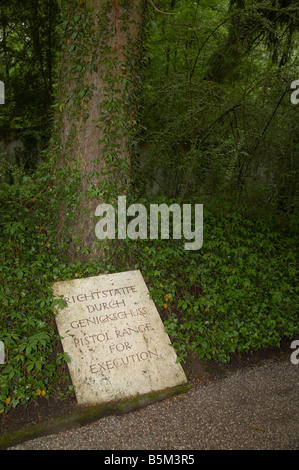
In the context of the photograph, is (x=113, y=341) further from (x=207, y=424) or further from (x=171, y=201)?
(x=171, y=201)

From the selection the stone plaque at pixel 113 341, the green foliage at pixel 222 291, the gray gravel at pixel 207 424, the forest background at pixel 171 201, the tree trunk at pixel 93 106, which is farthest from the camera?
the tree trunk at pixel 93 106

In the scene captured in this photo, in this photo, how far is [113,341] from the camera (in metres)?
3.34

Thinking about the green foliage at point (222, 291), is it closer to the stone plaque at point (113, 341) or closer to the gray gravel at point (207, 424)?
the stone plaque at point (113, 341)

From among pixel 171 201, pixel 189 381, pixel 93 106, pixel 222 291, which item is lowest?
pixel 189 381

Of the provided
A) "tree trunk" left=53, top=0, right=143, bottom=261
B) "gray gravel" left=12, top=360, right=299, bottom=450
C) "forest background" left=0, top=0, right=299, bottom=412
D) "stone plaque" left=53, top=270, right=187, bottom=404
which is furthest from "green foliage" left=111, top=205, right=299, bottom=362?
"tree trunk" left=53, top=0, right=143, bottom=261

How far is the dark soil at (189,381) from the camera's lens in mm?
2650

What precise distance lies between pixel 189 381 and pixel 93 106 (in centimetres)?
336

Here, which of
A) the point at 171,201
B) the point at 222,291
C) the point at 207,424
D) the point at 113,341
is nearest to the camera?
the point at 207,424

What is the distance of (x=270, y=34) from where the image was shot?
6516 mm

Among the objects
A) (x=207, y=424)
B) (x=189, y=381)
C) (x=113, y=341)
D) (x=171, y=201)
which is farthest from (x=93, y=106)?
(x=207, y=424)

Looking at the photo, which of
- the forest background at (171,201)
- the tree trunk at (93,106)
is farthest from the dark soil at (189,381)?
the tree trunk at (93,106)

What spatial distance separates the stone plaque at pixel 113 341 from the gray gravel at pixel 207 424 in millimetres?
227

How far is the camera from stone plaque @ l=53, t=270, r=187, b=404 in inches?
120

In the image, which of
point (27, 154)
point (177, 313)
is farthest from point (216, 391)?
point (27, 154)
